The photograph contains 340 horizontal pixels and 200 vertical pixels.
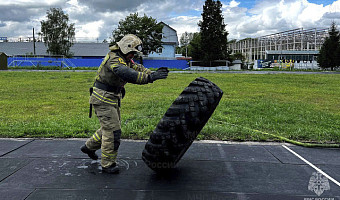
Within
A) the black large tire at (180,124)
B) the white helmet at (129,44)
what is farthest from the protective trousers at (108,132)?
the white helmet at (129,44)

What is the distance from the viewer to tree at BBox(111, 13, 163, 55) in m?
37.8

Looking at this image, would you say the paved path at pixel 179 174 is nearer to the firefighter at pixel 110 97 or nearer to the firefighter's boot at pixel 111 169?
the firefighter's boot at pixel 111 169

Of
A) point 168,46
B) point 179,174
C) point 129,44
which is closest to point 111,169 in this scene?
point 179,174

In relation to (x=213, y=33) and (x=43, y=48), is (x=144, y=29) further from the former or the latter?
(x=43, y=48)

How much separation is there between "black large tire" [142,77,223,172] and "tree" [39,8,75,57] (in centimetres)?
4508

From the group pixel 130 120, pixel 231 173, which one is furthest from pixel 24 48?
pixel 231 173

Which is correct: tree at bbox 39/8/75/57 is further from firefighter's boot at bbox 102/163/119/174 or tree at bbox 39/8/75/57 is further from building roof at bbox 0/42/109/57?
firefighter's boot at bbox 102/163/119/174

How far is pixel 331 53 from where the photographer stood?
3750 cm

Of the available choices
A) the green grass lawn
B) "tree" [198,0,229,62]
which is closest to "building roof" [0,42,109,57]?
"tree" [198,0,229,62]

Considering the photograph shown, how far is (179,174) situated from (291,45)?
70279mm

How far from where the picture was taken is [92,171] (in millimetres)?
3324

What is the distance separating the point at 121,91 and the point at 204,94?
1211 millimetres

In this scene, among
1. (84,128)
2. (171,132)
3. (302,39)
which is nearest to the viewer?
(171,132)

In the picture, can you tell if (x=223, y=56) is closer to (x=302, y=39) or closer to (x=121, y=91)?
(x=302, y=39)
